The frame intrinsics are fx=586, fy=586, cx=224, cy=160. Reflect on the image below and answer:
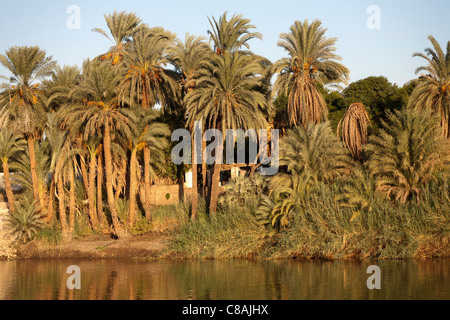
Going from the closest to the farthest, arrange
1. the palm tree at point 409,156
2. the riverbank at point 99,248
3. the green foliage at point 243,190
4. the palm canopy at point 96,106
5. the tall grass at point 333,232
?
the tall grass at point 333,232 < the palm tree at point 409,156 < the palm canopy at point 96,106 < the riverbank at point 99,248 < the green foliage at point 243,190

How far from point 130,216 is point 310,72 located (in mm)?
16909

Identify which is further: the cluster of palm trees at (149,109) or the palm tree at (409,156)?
the cluster of palm trees at (149,109)

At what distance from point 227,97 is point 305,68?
22.6 ft

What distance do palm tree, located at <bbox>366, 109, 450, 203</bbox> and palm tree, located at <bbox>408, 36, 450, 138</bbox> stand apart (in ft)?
21.8

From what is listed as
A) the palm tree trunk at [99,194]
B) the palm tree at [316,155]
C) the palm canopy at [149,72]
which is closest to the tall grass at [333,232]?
the palm tree at [316,155]

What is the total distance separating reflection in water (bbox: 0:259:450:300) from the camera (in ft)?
78.5

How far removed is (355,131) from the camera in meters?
41.2

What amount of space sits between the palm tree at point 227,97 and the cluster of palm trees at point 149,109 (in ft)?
0.26

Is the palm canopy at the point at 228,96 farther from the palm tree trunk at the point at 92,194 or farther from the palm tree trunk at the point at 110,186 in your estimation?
the palm tree trunk at the point at 92,194

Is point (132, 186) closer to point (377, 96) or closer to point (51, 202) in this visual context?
point (51, 202)

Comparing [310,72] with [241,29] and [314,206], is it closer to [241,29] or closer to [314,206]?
[241,29]

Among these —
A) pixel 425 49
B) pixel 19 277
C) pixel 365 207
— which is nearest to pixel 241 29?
pixel 425 49

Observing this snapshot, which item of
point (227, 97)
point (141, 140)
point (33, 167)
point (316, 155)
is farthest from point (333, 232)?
point (33, 167)

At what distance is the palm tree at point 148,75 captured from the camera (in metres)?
42.2
